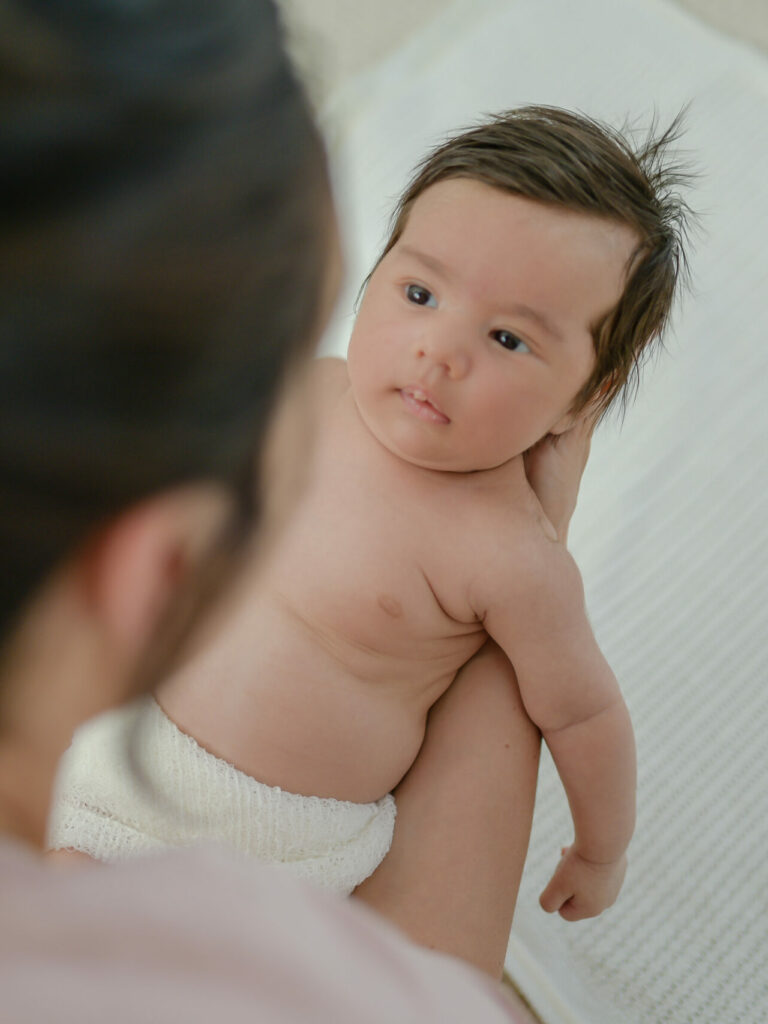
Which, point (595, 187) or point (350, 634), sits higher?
point (595, 187)

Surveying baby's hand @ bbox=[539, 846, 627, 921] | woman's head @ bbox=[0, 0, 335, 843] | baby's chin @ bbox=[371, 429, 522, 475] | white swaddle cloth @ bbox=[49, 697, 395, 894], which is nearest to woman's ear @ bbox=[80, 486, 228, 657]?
woman's head @ bbox=[0, 0, 335, 843]

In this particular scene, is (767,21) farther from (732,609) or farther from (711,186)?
(732,609)

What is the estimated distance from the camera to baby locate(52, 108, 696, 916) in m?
0.74

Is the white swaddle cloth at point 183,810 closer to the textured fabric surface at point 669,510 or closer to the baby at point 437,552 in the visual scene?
the baby at point 437,552

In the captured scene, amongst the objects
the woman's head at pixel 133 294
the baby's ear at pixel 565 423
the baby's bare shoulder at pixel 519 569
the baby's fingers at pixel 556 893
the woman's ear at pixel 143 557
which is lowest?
the baby's fingers at pixel 556 893

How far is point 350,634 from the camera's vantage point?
0.78m

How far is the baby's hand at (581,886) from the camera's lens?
848mm

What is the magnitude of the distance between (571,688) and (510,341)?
0.85 feet

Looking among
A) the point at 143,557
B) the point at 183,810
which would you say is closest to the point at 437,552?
the point at 183,810

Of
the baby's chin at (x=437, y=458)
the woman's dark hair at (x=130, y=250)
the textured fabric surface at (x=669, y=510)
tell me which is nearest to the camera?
the woman's dark hair at (x=130, y=250)

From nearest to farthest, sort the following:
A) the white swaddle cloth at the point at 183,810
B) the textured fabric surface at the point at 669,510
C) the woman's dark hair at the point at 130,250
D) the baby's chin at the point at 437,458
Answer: the woman's dark hair at the point at 130,250
the white swaddle cloth at the point at 183,810
the baby's chin at the point at 437,458
the textured fabric surface at the point at 669,510

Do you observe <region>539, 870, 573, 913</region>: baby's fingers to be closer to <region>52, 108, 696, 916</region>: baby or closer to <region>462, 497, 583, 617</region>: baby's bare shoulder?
<region>52, 108, 696, 916</region>: baby

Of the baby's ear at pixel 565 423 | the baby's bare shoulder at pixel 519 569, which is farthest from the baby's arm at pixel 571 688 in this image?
the baby's ear at pixel 565 423

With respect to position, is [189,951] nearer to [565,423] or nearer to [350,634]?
[350,634]
